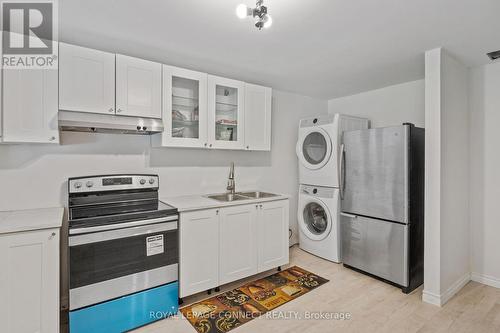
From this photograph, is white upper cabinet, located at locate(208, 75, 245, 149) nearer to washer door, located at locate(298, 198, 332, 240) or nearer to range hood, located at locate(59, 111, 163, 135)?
range hood, located at locate(59, 111, 163, 135)

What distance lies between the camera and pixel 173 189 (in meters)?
Result: 2.79

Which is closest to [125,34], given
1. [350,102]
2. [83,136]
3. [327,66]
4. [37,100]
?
[37,100]

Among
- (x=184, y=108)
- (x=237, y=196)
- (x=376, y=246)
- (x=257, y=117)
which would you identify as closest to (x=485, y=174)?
(x=376, y=246)

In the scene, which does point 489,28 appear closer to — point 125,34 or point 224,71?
point 224,71

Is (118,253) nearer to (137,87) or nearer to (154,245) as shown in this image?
(154,245)

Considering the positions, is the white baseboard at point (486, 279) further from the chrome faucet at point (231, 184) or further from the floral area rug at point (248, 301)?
the chrome faucet at point (231, 184)

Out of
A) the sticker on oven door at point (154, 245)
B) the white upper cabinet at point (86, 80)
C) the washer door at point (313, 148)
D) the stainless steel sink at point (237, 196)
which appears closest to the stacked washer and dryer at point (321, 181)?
the washer door at point (313, 148)

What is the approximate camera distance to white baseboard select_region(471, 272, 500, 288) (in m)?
2.66

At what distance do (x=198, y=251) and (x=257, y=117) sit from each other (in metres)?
1.66

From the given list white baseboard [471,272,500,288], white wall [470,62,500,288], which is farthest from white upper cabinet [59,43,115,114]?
white baseboard [471,272,500,288]

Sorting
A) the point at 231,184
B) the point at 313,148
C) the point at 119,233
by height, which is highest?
the point at 313,148

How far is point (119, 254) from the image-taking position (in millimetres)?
1913

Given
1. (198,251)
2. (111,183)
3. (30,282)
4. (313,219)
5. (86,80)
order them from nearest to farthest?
(30,282)
(86,80)
(111,183)
(198,251)
(313,219)

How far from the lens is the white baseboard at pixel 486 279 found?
2664 millimetres
